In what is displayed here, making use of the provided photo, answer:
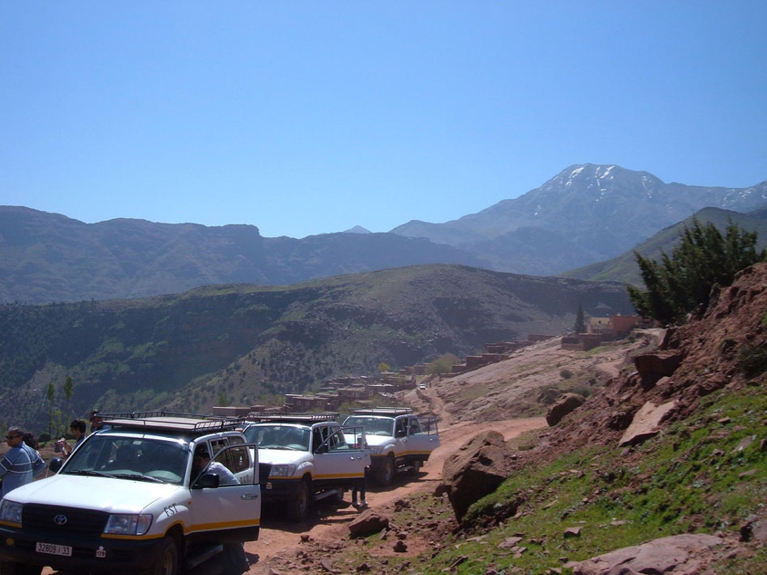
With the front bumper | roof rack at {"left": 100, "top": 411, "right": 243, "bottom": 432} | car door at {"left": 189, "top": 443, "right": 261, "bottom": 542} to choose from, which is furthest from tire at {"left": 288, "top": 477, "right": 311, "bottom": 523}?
the front bumper

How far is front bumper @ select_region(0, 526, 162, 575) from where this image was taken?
23.1 ft

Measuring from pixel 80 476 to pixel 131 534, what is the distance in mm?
1448

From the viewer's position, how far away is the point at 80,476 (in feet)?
27.0

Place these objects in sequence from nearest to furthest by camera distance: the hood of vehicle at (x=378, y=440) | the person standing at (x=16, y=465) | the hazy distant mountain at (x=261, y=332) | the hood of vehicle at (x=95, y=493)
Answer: the hood of vehicle at (x=95, y=493)
the person standing at (x=16, y=465)
the hood of vehicle at (x=378, y=440)
the hazy distant mountain at (x=261, y=332)

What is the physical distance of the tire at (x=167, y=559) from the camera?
7.34 metres

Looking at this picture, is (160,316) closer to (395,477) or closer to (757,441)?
(395,477)

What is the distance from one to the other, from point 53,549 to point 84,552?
1.04 feet

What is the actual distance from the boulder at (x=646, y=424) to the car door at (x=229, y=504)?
5.14 m

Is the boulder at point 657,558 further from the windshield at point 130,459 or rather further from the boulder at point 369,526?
the boulder at point 369,526

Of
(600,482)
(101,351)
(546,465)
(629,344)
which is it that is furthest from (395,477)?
(101,351)

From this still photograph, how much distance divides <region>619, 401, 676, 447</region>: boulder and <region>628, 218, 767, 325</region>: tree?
28.7 feet

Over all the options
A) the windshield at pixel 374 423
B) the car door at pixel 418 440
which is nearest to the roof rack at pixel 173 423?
the windshield at pixel 374 423

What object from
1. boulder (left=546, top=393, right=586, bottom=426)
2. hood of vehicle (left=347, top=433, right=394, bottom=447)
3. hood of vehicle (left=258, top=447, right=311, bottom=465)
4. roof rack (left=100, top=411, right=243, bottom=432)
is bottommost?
hood of vehicle (left=347, top=433, right=394, bottom=447)

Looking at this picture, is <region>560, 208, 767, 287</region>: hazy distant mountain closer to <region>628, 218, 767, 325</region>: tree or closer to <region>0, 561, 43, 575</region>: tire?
<region>628, 218, 767, 325</region>: tree
